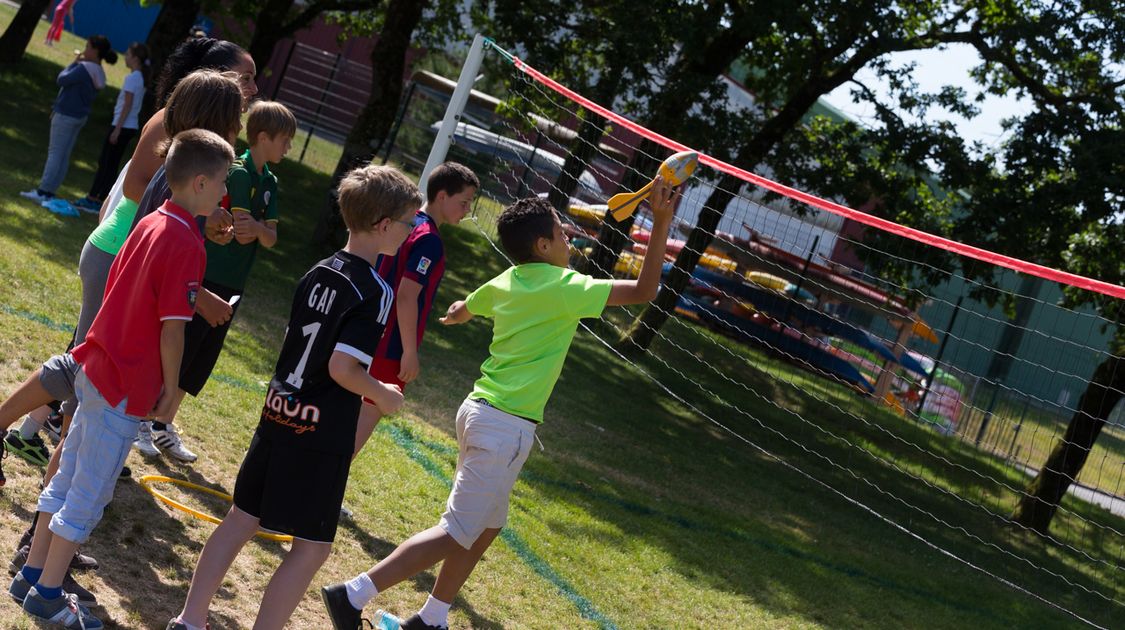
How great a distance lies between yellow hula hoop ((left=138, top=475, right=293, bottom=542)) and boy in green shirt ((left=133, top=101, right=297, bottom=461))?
31 cm

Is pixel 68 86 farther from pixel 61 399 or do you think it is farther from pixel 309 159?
pixel 309 159

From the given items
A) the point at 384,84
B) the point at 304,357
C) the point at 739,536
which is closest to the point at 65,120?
the point at 384,84

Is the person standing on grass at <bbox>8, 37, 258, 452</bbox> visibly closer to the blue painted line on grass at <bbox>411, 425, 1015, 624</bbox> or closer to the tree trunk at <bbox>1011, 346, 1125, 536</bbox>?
the blue painted line on grass at <bbox>411, 425, 1015, 624</bbox>

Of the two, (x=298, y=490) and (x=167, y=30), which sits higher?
(x=167, y=30)

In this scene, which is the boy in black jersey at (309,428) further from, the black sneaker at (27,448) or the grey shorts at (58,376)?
the black sneaker at (27,448)

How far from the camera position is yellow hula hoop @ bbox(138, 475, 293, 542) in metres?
4.14

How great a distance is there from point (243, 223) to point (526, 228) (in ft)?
3.42

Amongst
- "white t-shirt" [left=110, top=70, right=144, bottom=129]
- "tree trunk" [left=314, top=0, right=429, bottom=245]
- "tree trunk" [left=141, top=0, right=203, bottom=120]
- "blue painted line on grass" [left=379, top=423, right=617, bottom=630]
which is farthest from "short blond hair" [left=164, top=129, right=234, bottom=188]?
"tree trunk" [left=141, top=0, right=203, bottom=120]

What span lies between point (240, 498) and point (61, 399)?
0.96 metres

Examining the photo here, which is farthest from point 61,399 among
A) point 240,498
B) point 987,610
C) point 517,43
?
point 517,43

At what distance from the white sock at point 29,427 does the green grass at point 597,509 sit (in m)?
0.12

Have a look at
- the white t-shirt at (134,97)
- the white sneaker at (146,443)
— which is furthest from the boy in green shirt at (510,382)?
the white t-shirt at (134,97)

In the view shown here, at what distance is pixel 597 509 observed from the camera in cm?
643

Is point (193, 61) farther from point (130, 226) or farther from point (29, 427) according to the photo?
point (29, 427)
